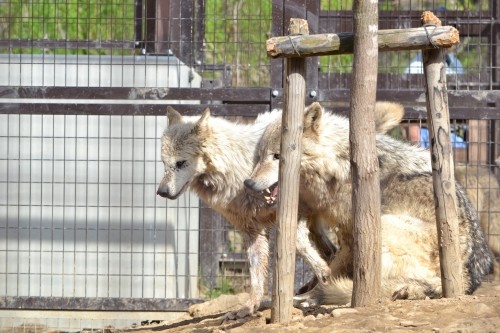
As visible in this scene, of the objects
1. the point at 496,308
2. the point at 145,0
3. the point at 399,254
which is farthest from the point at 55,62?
the point at 496,308

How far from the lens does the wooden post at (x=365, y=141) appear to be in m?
4.74

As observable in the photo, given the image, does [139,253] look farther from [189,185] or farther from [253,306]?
[253,306]

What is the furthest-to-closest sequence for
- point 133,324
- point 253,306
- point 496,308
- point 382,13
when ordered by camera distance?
point 382,13 → point 133,324 → point 253,306 → point 496,308

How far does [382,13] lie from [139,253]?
3364 millimetres

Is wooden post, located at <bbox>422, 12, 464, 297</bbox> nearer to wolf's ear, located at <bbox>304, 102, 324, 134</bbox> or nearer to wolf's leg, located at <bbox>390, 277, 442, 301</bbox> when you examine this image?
wolf's leg, located at <bbox>390, 277, 442, 301</bbox>

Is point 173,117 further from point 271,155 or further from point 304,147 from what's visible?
point 304,147

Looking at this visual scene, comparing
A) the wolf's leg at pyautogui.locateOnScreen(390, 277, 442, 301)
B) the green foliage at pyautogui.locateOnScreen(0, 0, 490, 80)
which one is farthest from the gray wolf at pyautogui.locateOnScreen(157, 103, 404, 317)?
the green foliage at pyautogui.locateOnScreen(0, 0, 490, 80)

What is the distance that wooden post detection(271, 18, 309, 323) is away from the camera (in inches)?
188

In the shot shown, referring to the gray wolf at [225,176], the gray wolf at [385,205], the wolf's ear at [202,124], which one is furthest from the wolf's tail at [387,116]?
the wolf's ear at [202,124]

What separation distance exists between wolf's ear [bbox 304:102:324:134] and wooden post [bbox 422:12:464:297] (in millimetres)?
1195

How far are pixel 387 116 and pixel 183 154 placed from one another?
5.55ft

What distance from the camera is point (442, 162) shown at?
490cm

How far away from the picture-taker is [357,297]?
4.88 meters

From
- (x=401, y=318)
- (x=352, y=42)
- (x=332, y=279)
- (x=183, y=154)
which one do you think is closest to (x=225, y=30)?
(x=183, y=154)
